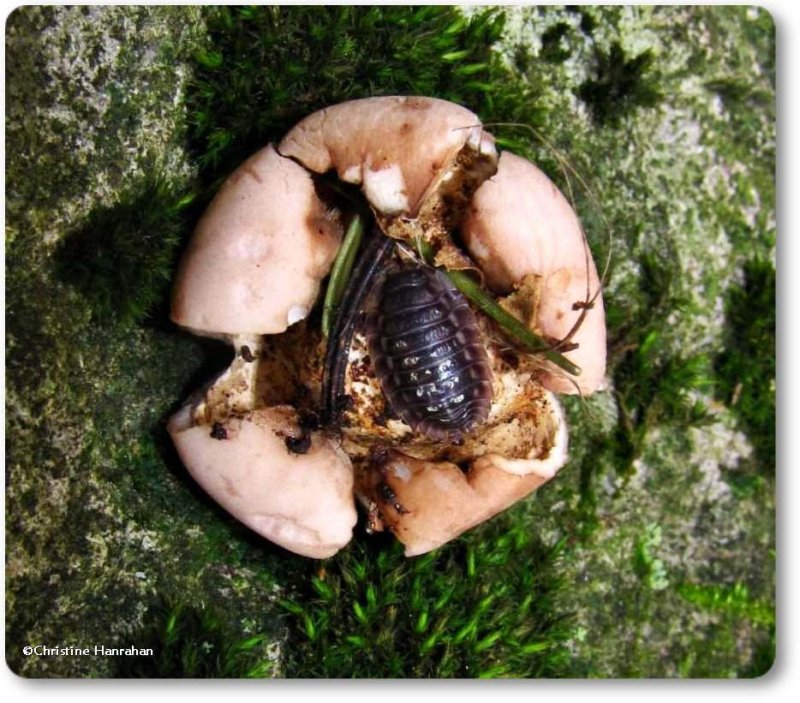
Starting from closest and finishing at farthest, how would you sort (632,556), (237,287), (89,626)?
(237,287), (89,626), (632,556)

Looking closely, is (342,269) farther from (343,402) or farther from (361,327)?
(343,402)

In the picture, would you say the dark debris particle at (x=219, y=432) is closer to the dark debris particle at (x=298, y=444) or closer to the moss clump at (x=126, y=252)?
the dark debris particle at (x=298, y=444)

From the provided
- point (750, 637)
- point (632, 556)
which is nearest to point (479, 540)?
point (632, 556)

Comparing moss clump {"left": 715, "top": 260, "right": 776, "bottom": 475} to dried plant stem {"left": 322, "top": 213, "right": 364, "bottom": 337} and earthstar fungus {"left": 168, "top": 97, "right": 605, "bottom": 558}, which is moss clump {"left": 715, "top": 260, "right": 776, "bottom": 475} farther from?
dried plant stem {"left": 322, "top": 213, "right": 364, "bottom": 337}

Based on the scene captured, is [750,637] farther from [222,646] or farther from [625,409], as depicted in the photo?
[222,646]

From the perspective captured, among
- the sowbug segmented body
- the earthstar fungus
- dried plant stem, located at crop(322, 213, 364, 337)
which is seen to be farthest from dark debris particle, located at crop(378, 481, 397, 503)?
dried plant stem, located at crop(322, 213, 364, 337)

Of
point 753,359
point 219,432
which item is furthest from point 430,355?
point 753,359
